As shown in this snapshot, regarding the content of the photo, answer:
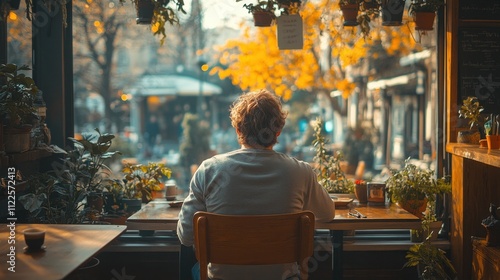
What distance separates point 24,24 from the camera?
10.3 m

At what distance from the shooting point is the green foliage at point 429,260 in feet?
11.9

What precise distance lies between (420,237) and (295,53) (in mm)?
6108

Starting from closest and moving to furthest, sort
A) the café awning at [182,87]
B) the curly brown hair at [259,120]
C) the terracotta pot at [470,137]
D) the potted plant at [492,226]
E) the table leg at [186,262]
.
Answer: the curly brown hair at [259,120] → the table leg at [186,262] → the potted plant at [492,226] → the terracotta pot at [470,137] → the café awning at [182,87]

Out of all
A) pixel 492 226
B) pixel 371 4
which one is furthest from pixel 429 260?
pixel 371 4

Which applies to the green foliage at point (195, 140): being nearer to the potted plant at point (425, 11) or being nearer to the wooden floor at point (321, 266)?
the wooden floor at point (321, 266)

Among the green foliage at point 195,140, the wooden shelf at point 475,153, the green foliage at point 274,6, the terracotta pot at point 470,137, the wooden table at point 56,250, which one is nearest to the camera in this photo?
the wooden table at point 56,250

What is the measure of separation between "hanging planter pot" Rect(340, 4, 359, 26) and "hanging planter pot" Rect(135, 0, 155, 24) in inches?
46.4

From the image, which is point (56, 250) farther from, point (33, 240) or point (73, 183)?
point (73, 183)

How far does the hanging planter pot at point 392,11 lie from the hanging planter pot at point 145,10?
1.41m

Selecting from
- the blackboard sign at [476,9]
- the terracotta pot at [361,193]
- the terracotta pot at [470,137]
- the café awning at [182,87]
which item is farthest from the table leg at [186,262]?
the café awning at [182,87]

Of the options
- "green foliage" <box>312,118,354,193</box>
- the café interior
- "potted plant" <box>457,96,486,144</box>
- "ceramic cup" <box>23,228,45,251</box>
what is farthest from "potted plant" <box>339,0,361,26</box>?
"ceramic cup" <box>23,228,45,251</box>

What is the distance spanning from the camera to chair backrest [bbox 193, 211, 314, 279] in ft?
8.05

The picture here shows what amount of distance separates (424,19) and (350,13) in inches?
17.7

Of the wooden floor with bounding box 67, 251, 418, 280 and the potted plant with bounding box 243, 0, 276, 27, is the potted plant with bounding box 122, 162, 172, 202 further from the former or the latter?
the potted plant with bounding box 243, 0, 276, 27
